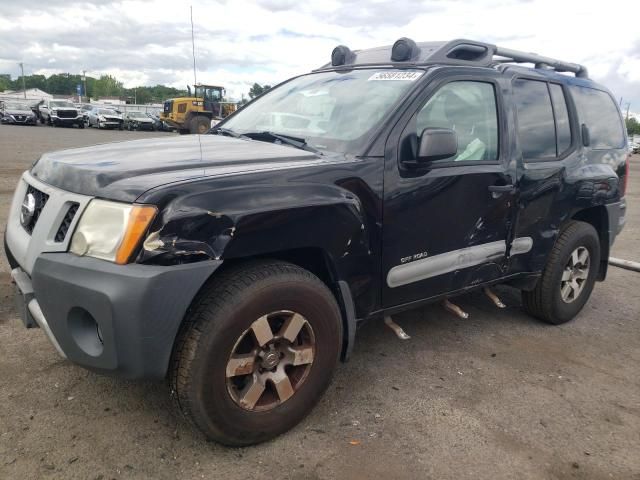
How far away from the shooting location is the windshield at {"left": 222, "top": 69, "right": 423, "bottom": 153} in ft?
9.61

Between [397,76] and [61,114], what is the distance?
35.1 m

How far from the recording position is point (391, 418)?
9.05 ft

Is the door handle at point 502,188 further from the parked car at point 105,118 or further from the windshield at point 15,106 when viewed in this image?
the windshield at point 15,106

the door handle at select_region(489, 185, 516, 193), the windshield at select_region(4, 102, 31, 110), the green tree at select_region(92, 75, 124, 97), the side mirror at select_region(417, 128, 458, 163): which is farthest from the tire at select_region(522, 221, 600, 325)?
the green tree at select_region(92, 75, 124, 97)

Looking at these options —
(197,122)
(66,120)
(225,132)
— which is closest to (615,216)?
(225,132)

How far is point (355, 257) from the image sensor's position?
2.65 m

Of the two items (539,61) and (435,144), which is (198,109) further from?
(435,144)

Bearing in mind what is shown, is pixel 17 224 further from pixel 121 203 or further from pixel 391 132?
pixel 391 132

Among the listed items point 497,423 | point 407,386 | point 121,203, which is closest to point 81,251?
point 121,203

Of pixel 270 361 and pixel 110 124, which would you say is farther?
pixel 110 124

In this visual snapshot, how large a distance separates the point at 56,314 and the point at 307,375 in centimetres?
112

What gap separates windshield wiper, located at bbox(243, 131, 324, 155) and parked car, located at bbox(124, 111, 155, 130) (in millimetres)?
33831

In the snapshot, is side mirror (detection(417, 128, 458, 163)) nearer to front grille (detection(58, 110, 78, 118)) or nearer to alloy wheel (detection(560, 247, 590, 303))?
alloy wheel (detection(560, 247, 590, 303))

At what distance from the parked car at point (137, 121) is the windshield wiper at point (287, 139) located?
3383 centimetres
